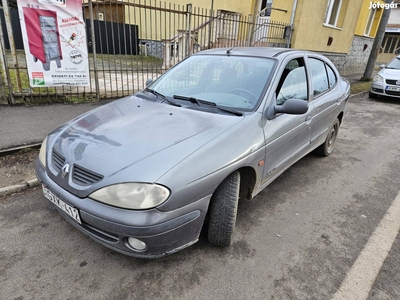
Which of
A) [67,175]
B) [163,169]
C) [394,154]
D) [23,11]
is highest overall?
[23,11]

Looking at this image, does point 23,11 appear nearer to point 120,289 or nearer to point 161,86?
point 161,86

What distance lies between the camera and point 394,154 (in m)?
4.80

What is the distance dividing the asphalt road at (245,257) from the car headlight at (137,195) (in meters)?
0.66

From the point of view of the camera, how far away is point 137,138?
217cm

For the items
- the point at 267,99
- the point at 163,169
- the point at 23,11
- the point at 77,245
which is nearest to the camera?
the point at 163,169

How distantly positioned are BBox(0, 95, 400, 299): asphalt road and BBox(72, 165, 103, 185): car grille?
0.71m

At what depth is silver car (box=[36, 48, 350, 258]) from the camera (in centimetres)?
182

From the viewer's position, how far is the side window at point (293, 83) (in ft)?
9.38

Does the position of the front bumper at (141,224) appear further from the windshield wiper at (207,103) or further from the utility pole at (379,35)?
the utility pole at (379,35)

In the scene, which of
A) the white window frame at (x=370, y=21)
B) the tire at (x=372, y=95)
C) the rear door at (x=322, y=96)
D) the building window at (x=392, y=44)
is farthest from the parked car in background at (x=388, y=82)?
the building window at (x=392, y=44)

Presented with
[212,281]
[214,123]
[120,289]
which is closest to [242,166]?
[214,123]

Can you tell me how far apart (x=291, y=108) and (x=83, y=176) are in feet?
6.17

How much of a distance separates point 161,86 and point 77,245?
6.40 ft

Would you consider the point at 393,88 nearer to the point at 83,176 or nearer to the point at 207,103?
the point at 207,103
